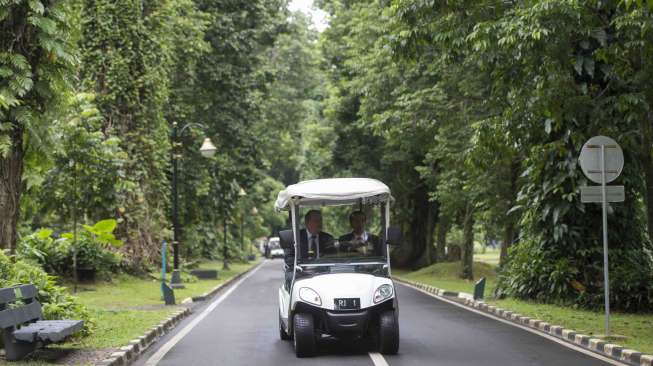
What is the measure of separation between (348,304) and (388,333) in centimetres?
69

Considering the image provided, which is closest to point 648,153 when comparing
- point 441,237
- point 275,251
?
point 441,237

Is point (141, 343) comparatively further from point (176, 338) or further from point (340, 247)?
point (340, 247)

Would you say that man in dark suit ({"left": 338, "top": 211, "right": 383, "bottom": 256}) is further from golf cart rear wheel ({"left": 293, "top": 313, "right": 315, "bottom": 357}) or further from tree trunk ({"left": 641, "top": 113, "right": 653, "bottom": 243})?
tree trunk ({"left": 641, "top": 113, "right": 653, "bottom": 243})

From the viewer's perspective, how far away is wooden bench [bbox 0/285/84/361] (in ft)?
32.8

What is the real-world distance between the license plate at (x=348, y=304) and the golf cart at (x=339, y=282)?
0.04 ft

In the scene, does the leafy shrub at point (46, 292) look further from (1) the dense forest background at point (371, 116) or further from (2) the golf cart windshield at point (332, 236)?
(2) the golf cart windshield at point (332, 236)

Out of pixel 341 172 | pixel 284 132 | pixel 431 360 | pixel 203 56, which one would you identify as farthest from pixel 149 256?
pixel 284 132

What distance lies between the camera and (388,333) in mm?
11391

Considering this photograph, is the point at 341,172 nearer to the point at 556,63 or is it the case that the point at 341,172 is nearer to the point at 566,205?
the point at 566,205

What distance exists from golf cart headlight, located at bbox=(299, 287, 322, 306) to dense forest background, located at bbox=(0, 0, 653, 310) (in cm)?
539

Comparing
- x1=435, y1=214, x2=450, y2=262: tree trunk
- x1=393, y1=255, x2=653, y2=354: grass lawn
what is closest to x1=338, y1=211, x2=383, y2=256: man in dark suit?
x1=393, y1=255, x2=653, y2=354: grass lawn

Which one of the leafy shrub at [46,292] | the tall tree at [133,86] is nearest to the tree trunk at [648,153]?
the leafy shrub at [46,292]

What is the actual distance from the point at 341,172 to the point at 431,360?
31.7 m

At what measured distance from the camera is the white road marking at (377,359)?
10.6m
